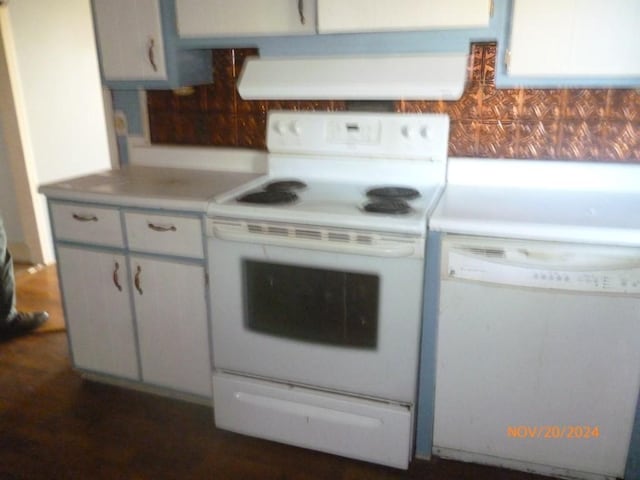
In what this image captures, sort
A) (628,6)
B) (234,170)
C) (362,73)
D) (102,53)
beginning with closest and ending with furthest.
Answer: (628,6), (362,73), (102,53), (234,170)

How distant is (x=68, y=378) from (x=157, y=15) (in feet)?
5.34

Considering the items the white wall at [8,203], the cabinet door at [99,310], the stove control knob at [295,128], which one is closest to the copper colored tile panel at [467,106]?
the stove control knob at [295,128]

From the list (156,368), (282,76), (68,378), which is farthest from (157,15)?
(68,378)

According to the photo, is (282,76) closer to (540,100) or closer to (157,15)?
(157,15)

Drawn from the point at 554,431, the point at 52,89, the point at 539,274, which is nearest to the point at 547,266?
the point at 539,274

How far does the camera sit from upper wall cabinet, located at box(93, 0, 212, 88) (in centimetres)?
226

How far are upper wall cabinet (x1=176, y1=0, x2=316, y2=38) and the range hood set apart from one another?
0.14m

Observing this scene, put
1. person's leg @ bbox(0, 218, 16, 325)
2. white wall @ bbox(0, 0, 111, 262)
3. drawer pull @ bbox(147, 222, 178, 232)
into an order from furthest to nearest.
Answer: white wall @ bbox(0, 0, 111, 262), person's leg @ bbox(0, 218, 16, 325), drawer pull @ bbox(147, 222, 178, 232)

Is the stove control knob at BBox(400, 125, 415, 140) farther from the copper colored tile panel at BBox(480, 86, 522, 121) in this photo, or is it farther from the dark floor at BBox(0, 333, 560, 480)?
the dark floor at BBox(0, 333, 560, 480)

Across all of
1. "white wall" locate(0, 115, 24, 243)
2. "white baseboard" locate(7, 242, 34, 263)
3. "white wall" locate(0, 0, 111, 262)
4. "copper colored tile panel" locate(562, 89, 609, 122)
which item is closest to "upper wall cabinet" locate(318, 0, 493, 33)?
"copper colored tile panel" locate(562, 89, 609, 122)

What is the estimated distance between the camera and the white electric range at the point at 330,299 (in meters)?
1.80

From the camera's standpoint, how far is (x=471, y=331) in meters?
1.80

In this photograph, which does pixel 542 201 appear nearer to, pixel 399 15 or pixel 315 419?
pixel 399 15

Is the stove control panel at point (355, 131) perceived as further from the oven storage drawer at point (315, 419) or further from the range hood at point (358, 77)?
the oven storage drawer at point (315, 419)
